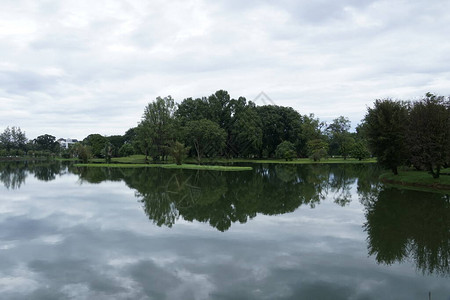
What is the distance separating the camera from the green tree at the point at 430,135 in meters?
29.0

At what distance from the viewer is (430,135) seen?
29562 millimetres

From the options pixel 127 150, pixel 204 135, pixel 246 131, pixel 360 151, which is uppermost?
pixel 246 131

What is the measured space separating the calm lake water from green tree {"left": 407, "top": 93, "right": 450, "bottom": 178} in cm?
859

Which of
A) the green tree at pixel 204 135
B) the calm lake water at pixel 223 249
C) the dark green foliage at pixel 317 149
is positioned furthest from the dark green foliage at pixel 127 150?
the calm lake water at pixel 223 249

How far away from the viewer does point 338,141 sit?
10831 centimetres

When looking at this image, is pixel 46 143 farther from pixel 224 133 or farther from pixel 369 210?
pixel 369 210

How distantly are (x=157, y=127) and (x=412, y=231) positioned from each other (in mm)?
A: 70476

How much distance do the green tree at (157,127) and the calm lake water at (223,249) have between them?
185 feet

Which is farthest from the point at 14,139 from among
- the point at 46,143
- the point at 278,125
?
the point at 278,125

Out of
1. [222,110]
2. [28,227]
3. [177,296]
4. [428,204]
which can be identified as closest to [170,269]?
[177,296]

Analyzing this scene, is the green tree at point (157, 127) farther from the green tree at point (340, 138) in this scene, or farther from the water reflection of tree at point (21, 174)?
the green tree at point (340, 138)

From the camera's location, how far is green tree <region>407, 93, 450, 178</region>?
95.3 feet

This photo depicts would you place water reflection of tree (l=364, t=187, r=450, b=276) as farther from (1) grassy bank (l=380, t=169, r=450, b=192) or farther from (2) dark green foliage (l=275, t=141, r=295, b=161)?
(2) dark green foliage (l=275, t=141, r=295, b=161)

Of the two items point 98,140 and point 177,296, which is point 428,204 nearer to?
point 177,296
